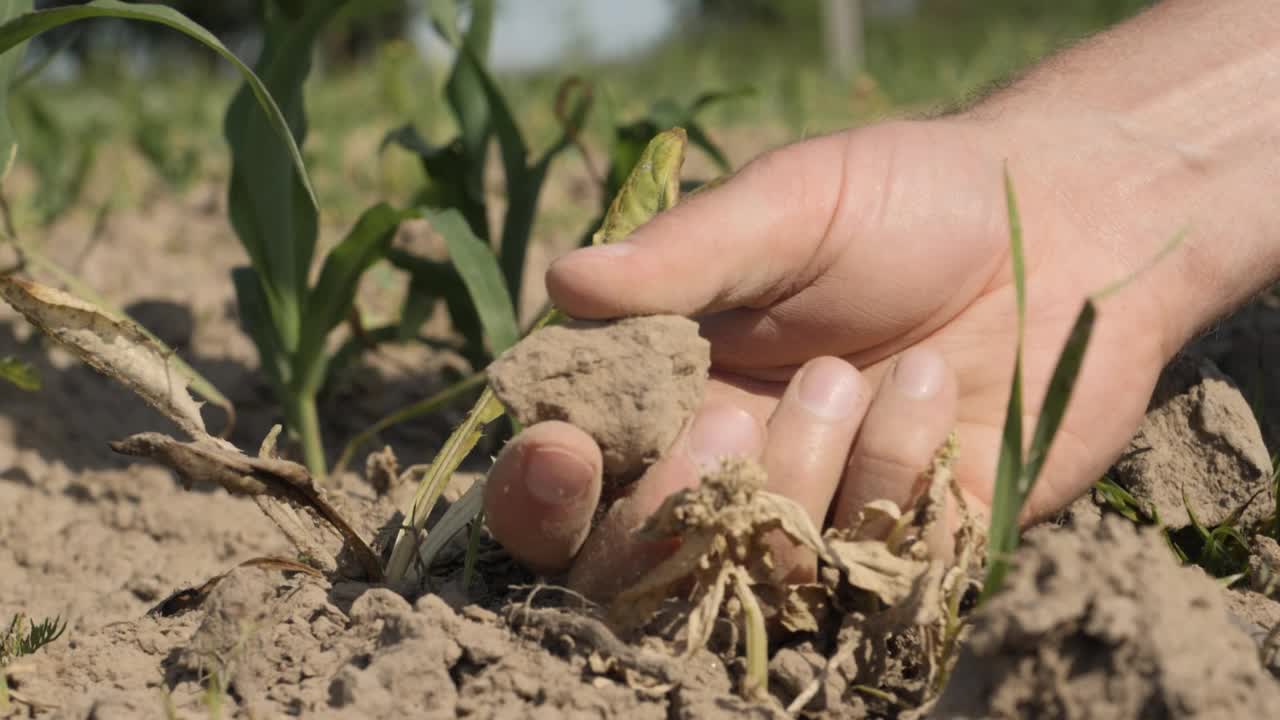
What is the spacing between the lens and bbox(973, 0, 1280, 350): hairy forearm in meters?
1.76

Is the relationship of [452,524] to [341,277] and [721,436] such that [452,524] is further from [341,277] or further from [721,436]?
[341,277]

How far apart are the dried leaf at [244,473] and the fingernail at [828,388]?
0.54m

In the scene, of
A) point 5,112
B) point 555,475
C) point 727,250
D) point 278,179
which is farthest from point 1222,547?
point 5,112

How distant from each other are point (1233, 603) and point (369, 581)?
1.02m

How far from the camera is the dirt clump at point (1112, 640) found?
102cm

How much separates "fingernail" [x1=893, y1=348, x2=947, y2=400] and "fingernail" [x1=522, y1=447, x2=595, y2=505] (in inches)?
15.5

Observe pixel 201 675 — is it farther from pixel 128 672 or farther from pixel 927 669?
pixel 927 669

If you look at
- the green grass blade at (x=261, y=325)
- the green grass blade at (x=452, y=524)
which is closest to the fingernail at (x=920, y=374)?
the green grass blade at (x=452, y=524)

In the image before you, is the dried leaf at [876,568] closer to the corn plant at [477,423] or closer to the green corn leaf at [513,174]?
the corn plant at [477,423]

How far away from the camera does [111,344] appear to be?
154 centimetres

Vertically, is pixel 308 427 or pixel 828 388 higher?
pixel 828 388

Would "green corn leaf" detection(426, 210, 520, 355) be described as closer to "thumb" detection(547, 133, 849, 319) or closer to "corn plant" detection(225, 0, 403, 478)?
"corn plant" detection(225, 0, 403, 478)

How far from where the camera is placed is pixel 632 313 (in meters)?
1.34

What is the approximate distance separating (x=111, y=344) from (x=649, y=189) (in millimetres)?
706
